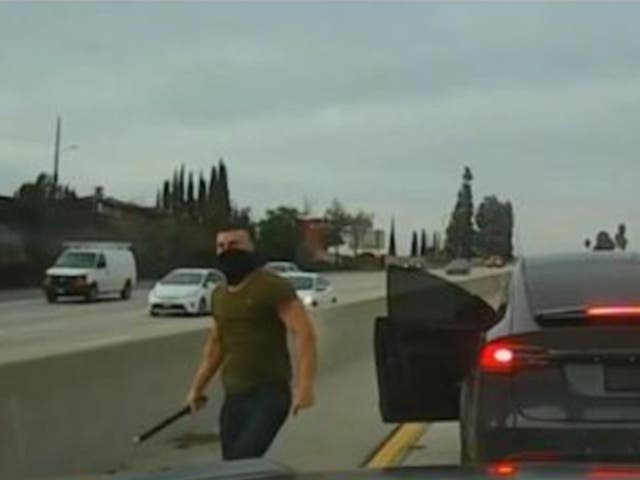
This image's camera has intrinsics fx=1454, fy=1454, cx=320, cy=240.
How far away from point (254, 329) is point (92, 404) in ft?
6.70

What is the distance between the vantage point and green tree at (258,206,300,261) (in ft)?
355

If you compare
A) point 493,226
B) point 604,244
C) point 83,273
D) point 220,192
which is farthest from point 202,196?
point 604,244

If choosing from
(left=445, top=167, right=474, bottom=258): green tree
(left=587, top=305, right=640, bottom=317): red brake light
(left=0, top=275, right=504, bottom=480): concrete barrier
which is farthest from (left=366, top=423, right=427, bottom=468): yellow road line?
(left=445, top=167, right=474, bottom=258): green tree

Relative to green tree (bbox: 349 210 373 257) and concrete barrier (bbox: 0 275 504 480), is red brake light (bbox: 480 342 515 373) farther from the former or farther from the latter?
green tree (bbox: 349 210 373 257)

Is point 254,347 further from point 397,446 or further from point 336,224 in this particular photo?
point 336,224

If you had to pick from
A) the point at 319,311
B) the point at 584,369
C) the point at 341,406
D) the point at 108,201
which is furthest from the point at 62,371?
the point at 108,201

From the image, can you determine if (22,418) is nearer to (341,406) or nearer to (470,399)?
(470,399)

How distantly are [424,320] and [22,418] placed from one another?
8.95ft

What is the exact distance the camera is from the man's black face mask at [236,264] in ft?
25.4

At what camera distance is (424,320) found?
31.2 ft

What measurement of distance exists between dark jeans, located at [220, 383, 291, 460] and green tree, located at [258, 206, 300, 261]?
95.5m

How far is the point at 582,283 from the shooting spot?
807 centimetres

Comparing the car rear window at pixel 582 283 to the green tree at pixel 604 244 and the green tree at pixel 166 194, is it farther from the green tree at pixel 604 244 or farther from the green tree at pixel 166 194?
the green tree at pixel 166 194

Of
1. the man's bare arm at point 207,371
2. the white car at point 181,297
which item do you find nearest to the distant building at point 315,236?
the white car at point 181,297
